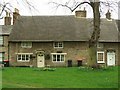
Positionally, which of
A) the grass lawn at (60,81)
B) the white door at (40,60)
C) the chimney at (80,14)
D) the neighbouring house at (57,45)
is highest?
the chimney at (80,14)

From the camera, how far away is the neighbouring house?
54.8 metres

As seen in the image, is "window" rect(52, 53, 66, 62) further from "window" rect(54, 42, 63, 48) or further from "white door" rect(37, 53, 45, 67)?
"white door" rect(37, 53, 45, 67)

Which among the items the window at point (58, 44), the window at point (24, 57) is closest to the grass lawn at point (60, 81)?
the window at point (58, 44)

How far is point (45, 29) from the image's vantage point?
57938 millimetres

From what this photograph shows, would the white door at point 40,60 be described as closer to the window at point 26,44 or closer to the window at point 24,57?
the window at point 24,57

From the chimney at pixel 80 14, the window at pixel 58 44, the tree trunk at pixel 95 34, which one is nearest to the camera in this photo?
the tree trunk at pixel 95 34

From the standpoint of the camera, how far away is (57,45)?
5522cm

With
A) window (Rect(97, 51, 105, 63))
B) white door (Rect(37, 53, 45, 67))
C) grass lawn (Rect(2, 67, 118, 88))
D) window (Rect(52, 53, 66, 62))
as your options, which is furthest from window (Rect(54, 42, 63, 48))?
grass lawn (Rect(2, 67, 118, 88))

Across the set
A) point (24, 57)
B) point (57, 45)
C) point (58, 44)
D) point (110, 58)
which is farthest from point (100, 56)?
point (24, 57)

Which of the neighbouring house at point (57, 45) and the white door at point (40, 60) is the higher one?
the neighbouring house at point (57, 45)

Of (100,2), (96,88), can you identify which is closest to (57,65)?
(100,2)

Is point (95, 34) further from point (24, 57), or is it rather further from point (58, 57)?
point (24, 57)

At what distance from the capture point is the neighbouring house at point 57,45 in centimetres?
5475

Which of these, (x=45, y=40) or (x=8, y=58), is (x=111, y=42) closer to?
(x=45, y=40)
